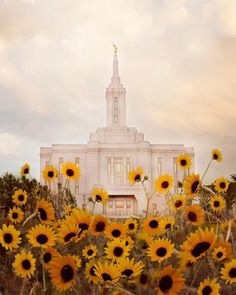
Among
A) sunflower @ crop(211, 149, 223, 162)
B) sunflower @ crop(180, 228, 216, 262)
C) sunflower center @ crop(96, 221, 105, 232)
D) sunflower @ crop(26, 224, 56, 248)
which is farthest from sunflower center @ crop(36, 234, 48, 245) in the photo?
sunflower @ crop(211, 149, 223, 162)

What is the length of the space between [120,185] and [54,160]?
33.0ft

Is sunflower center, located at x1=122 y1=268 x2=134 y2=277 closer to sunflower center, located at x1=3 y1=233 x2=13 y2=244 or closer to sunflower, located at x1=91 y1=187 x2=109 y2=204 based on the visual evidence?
sunflower center, located at x1=3 y1=233 x2=13 y2=244

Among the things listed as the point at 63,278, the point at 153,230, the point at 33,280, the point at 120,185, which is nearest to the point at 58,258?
the point at 63,278

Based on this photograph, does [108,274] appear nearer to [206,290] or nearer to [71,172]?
[206,290]

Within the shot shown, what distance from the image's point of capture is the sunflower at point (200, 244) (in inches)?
91.7

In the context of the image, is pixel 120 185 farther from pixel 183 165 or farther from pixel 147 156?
pixel 183 165

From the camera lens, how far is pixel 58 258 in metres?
2.44

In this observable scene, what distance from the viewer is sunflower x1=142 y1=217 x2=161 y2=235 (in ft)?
12.5

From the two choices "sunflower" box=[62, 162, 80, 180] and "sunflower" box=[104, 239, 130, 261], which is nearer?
"sunflower" box=[104, 239, 130, 261]

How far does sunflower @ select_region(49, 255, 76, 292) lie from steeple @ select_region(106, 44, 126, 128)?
66.0 meters

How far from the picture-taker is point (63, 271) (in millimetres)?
2430

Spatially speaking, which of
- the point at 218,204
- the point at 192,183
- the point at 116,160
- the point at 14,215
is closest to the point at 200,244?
the point at 192,183

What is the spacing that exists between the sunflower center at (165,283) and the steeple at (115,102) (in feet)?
218

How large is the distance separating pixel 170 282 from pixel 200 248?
1.12 feet
